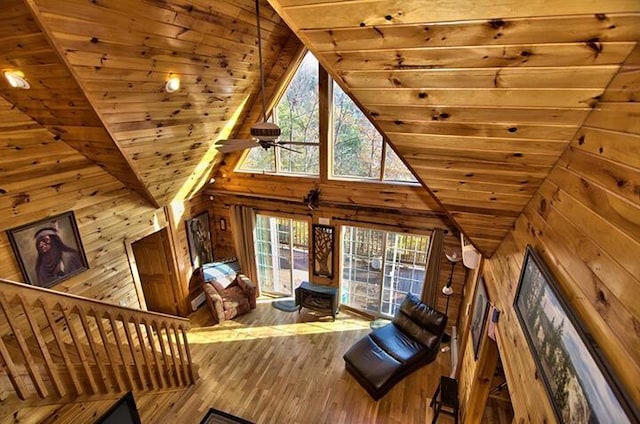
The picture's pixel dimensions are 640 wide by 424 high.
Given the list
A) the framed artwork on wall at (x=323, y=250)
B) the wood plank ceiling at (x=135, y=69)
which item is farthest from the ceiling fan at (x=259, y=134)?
the framed artwork on wall at (x=323, y=250)

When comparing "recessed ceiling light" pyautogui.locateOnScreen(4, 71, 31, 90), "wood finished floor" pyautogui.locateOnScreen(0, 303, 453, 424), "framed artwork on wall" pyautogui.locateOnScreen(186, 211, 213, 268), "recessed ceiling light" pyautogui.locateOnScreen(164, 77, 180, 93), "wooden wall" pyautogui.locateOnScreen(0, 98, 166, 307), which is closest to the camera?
"recessed ceiling light" pyautogui.locateOnScreen(4, 71, 31, 90)

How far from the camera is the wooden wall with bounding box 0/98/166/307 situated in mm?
3113

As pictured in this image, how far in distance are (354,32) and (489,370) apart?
3156mm

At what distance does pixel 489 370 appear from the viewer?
9.41ft

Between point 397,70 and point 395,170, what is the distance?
10.6 feet

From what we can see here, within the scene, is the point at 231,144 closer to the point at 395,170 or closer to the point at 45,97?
the point at 45,97

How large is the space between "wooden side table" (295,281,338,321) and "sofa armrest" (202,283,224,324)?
141 cm

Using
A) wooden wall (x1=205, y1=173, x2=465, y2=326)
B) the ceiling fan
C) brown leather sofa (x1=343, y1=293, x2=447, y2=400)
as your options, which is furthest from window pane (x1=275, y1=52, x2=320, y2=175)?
brown leather sofa (x1=343, y1=293, x2=447, y2=400)

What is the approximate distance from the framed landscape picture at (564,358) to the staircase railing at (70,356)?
3197 millimetres

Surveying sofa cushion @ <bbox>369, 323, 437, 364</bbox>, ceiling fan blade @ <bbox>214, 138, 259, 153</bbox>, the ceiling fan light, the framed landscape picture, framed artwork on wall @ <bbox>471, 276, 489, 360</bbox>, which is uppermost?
the ceiling fan light

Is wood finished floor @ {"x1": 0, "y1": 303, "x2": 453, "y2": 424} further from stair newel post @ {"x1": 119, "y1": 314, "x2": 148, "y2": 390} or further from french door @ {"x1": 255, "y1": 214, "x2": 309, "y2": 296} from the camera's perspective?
french door @ {"x1": 255, "y1": 214, "x2": 309, "y2": 296}

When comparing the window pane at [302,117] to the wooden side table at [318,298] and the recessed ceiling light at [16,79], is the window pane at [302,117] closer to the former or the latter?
the wooden side table at [318,298]

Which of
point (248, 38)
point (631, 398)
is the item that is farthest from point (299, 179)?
point (631, 398)

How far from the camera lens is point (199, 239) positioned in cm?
602
